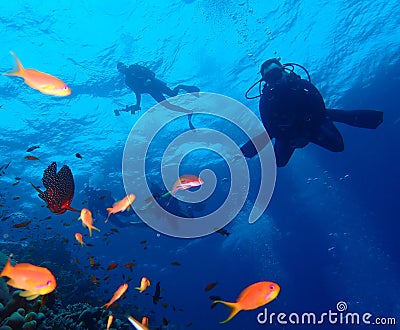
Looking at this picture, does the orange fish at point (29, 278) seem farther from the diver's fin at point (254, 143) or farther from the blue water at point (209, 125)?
the blue water at point (209, 125)

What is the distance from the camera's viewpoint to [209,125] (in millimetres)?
21531

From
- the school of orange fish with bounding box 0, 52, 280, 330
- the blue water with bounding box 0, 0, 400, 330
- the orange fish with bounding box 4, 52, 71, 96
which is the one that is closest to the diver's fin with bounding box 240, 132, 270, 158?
the school of orange fish with bounding box 0, 52, 280, 330

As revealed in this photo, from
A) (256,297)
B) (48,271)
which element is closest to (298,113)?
(256,297)

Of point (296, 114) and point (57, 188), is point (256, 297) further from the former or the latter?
point (296, 114)

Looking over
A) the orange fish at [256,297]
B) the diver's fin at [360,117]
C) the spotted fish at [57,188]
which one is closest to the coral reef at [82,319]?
the spotted fish at [57,188]

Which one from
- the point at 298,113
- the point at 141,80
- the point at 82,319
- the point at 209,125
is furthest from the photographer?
the point at 209,125

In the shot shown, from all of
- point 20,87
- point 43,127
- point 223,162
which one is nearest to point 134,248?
point 223,162

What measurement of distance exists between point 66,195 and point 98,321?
3.38m

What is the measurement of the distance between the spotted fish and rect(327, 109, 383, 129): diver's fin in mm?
5686

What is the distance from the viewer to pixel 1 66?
13828 millimetres

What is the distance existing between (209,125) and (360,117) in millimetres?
15222

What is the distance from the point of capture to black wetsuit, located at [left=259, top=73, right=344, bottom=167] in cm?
656

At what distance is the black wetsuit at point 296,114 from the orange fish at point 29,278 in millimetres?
5329

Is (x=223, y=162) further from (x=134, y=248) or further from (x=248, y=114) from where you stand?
(x=134, y=248)
